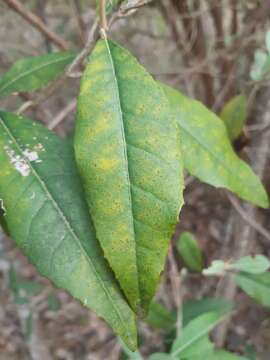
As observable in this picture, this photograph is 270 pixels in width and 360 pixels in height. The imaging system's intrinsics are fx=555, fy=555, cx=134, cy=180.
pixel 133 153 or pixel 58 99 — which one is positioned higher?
pixel 133 153

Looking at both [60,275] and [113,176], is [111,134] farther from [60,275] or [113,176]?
[60,275]

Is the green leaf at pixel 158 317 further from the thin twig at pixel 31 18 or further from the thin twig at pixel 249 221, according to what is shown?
the thin twig at pixel 31 18

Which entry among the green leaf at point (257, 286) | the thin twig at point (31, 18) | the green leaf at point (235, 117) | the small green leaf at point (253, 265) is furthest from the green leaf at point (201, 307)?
the thin twig at point (31, 18)

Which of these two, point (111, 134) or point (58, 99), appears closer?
point (111, 134)

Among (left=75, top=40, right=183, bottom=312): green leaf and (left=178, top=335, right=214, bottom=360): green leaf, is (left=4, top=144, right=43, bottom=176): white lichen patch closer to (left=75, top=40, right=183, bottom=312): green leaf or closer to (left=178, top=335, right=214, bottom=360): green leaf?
(left=75, top=40, right=183, bottom=312): green leaf

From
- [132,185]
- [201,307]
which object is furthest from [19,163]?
[201,307]

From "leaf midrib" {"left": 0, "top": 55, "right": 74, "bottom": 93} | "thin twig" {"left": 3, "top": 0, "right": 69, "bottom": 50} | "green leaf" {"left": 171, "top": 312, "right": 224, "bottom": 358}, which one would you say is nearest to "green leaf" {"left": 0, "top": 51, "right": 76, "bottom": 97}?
"leaf midrib" {"left": 0, "top": 55, "right": 74, "bottom": 93}

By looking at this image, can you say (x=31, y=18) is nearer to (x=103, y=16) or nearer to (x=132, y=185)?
(x=103, y=16)

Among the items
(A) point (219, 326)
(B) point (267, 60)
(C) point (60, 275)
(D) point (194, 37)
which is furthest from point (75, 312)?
(C) point (60, 275)
